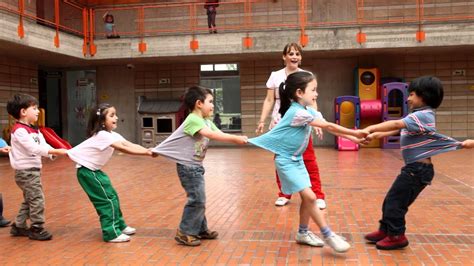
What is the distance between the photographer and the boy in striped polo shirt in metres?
3.50

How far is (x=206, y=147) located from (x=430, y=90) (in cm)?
192

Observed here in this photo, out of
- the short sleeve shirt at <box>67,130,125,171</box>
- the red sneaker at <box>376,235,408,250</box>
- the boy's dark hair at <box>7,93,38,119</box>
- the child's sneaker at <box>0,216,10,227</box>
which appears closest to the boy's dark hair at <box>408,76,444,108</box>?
the red sneaker at <box>376,235,408,250</box>

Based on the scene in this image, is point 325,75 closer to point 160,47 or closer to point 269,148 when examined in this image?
point 160,47

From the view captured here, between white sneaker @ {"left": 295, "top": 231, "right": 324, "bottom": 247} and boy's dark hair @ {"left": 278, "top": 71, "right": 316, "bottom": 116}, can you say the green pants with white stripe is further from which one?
boy's dark hair @ {"left": 278, "top": 71, "right": 316, "bottom": 116}

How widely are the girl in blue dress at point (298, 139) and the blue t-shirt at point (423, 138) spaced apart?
1.20ft

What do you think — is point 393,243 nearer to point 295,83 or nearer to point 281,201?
point 295,83

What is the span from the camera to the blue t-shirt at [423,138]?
3.50 meters

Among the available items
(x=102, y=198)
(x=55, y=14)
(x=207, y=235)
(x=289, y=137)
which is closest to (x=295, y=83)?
(x=289, y=137)

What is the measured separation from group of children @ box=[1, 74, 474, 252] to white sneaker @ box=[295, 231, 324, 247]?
0.02 m

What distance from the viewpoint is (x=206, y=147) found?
4051mm

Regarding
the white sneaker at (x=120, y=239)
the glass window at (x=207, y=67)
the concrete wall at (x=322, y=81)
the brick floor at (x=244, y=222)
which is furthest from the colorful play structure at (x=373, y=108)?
the white sneaker at (x=120, y=239)

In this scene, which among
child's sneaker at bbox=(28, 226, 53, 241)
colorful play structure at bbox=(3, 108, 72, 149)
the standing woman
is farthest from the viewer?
colorful play structure at bbox=(3, 108, 72, 149)

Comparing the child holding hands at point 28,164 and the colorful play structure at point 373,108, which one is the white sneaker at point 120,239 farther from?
the colorful play structure at point 373,108

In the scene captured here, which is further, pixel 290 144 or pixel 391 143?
pixel 391 143
